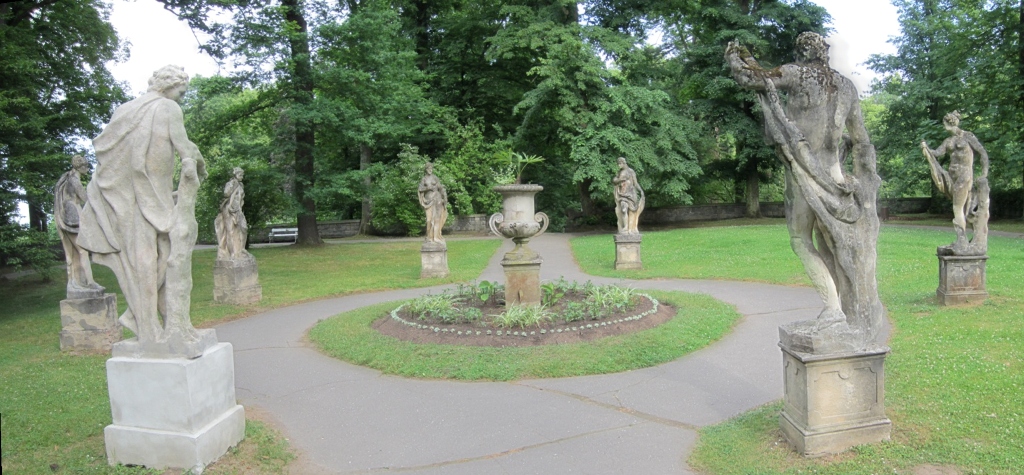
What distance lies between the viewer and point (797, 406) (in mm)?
4418

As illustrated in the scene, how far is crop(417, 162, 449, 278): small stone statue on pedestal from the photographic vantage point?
49.2 ft

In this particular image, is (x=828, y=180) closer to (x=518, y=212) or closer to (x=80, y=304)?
(x=518, y=212)

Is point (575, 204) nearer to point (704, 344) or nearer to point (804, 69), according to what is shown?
point (704, 344)

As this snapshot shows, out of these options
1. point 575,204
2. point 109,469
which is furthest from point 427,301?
point 575,204

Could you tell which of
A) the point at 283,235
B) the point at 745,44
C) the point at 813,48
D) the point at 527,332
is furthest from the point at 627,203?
the point at 283,235

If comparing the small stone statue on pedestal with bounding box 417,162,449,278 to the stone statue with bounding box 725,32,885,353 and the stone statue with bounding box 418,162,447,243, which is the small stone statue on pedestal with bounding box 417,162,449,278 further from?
the stone statue with bounding box 725,32,885,353

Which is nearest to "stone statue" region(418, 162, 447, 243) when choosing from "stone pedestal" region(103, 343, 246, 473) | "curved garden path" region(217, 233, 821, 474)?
"curved garden path" region(217, 233, 821, 474)

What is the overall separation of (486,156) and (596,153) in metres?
6.63

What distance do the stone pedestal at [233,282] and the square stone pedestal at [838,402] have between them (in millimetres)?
10410

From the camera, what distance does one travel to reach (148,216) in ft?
14.6

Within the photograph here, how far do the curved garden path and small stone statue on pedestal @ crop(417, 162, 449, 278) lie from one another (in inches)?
263

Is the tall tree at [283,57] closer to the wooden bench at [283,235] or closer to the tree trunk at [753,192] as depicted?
the wooden bench at [283,235]

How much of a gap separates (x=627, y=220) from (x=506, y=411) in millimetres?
10668

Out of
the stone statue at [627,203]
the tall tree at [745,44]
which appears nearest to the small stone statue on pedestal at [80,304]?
the stone statue at [627,203]
